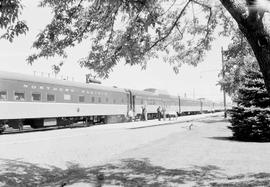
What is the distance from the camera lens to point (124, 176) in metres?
8.32

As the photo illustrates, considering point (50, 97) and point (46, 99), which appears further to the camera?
point (50, 97)

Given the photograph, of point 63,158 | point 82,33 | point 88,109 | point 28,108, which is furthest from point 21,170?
point 88,109

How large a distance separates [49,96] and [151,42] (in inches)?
598

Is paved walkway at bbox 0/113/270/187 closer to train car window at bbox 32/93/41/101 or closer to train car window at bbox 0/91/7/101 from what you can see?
train car window at bbox 0/91/7/101

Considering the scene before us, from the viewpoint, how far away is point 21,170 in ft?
30.9

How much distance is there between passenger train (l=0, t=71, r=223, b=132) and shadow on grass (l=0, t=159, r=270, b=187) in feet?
41.1

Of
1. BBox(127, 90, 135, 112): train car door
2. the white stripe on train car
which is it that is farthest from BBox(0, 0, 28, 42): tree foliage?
BBox(127, 90, 135, 112): train car door

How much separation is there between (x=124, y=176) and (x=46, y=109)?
17732 millimetres

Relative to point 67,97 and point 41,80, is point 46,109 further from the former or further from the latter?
point 67,97

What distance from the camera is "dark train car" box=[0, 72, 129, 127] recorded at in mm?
21812

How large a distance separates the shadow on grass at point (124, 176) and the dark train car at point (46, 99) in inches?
488

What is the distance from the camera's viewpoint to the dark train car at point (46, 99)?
21.8 m

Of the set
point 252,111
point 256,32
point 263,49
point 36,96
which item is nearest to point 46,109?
point 36,96

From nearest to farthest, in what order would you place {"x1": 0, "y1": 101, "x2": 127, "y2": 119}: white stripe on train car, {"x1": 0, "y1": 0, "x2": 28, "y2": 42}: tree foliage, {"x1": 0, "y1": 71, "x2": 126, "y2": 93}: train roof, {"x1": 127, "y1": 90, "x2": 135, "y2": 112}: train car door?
{"x1": 0, "y1": 0, "x2": 28, "y2": 42}: tree foliage
{"x1": 0, "y1": 101, "x2": 127, "y2": 119}: white stripe on train car
{"x1": 0, "y1": 71, "x2": 126, "y2": 93}: train roof
{"x1": 127, "y1": 90, "x2": 135, "y2": 112}: train car door
